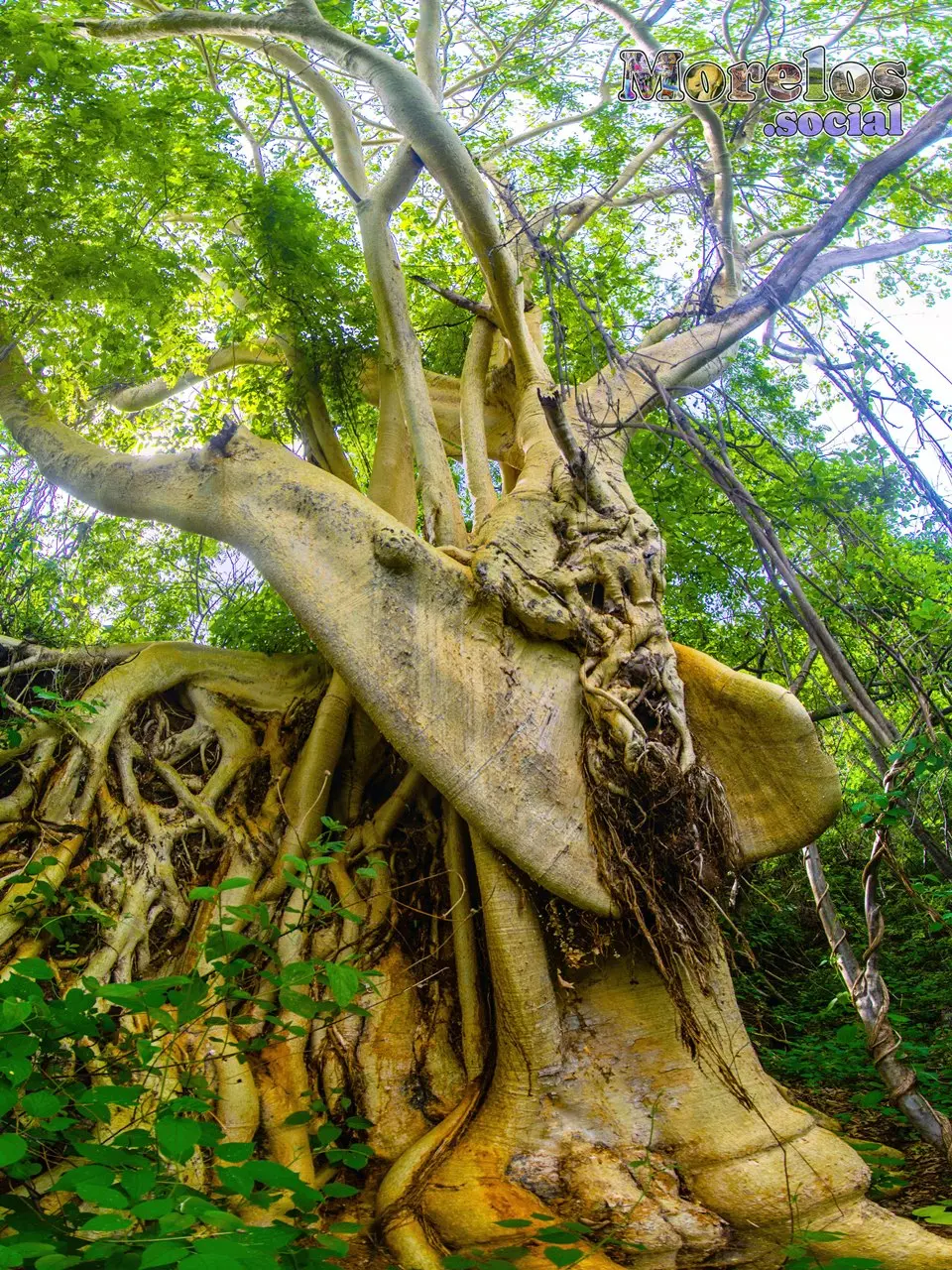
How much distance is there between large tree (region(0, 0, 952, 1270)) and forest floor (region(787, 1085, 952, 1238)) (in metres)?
0.34

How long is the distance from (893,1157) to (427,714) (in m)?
2.85

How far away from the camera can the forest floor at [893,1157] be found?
10.7 ft

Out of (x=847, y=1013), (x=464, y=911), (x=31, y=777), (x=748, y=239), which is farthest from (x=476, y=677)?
(x=748, y=239)

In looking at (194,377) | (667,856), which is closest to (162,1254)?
(667,856)

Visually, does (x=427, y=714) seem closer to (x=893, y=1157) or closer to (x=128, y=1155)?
(x=128, y=1155)

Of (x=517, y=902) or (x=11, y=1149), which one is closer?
(x=11, y=1149)

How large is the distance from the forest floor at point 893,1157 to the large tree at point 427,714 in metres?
0.34

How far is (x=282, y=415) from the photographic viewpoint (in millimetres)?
6402

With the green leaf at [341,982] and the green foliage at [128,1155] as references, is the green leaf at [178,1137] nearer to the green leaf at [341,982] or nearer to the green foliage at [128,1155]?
the green foliage at [128,1155]

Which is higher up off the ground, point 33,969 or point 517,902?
point 517,902

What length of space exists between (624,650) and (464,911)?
1.42m

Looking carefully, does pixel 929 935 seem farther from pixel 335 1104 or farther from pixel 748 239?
pixel 748 239

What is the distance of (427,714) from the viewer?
359 centimetres

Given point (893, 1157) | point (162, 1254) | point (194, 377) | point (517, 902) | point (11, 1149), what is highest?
point (194, 377)
